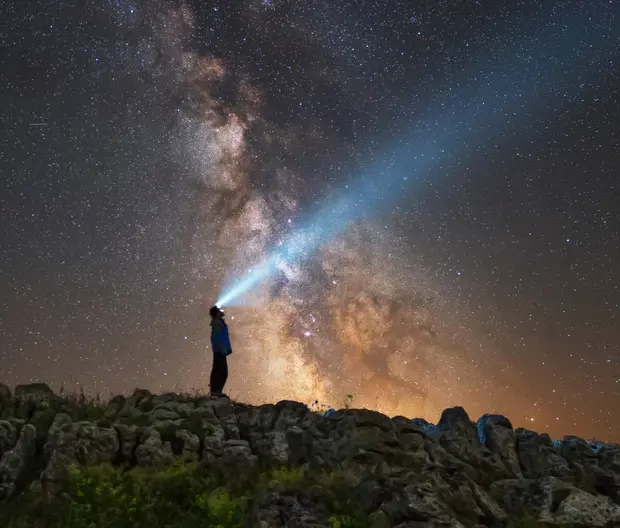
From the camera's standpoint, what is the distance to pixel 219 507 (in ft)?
33.8

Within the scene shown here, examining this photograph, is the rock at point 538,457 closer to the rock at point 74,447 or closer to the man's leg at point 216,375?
the man's leg at point 216,375

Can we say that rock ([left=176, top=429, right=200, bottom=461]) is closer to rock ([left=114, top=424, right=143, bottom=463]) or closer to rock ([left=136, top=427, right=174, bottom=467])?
rock ([left=136, top=427, right=174, bottom=467])

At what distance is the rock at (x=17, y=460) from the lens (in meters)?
11.0

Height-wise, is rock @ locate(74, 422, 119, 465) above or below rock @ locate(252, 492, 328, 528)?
above

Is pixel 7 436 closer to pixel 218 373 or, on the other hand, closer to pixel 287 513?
pixel 218 373

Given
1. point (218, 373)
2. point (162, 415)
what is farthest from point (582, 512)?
point (218, 373)

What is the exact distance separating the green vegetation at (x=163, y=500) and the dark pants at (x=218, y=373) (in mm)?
4802

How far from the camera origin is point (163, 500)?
34.9ft

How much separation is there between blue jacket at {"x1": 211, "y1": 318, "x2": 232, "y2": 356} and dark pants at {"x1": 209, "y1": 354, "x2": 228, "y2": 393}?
0.52 ft

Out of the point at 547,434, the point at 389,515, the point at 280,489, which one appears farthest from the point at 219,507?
the point at 547,434

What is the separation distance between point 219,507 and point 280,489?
111 cm

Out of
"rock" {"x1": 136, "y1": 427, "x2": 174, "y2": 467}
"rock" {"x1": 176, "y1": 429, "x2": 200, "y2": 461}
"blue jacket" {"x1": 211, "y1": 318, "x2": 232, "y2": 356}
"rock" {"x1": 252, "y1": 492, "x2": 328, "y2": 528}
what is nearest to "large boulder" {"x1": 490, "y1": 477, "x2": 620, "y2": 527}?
"rock" {"x1": 252, "y1": 492, "x2": 328, "y2": 528}

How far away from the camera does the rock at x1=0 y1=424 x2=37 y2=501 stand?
11.0m

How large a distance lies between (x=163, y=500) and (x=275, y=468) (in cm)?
241
